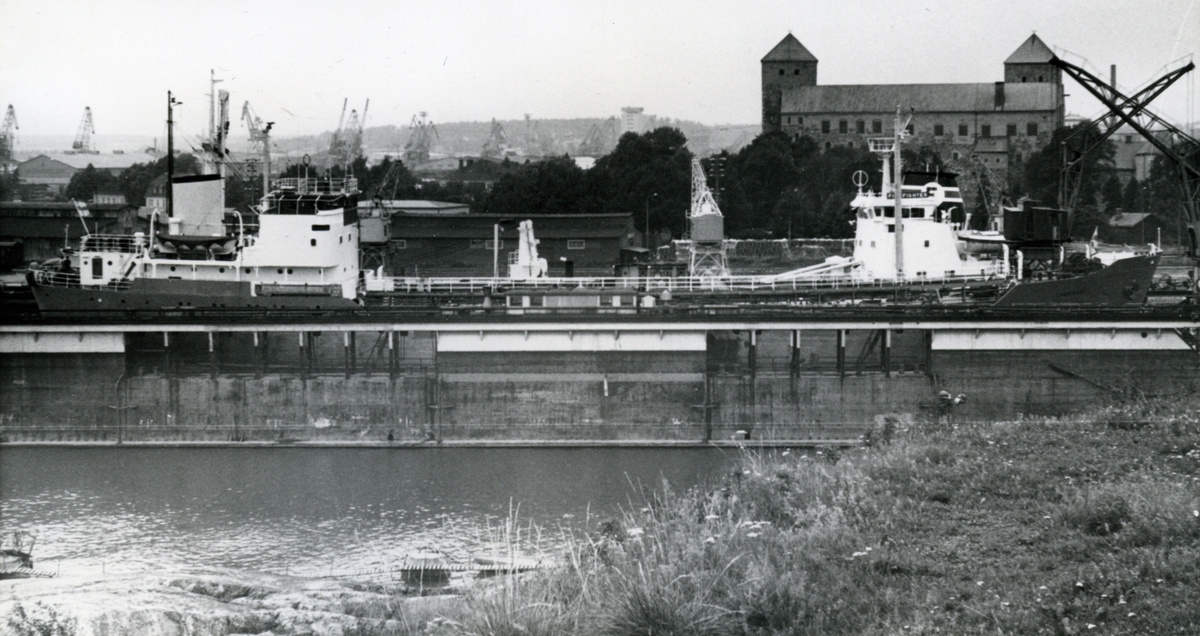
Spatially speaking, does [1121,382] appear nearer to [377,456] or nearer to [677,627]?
[377,456]

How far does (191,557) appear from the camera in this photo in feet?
61.9

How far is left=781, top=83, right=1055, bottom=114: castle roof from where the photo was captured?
3022 inches

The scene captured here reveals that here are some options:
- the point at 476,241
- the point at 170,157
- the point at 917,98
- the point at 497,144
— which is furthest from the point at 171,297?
the point at 497,144

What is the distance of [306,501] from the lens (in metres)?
22.2

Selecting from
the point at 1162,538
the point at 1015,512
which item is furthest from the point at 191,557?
the point at 1162,538

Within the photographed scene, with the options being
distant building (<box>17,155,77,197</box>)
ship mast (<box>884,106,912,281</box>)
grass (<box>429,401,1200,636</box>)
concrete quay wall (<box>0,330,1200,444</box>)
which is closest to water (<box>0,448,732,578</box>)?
concrete quay wall (<box>0,330,1200,444</box>)

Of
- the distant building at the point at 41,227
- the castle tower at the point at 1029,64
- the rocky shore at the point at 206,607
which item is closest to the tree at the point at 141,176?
the distant building at the point at 41,227

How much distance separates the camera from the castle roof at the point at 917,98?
76750 mm

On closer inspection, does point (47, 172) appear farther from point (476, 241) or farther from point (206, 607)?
point (206, 607)

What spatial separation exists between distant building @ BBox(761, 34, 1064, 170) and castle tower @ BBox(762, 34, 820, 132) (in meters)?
2.79

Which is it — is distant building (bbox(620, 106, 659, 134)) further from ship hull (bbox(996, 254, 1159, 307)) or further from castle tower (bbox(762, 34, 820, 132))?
ship hull (bbox(996, 254, 1159, 307))

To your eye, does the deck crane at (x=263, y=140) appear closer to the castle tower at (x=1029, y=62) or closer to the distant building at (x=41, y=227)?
the distant building at (x=41, y=227)

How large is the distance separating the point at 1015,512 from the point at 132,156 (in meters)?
66.6

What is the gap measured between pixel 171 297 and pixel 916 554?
2405cm
